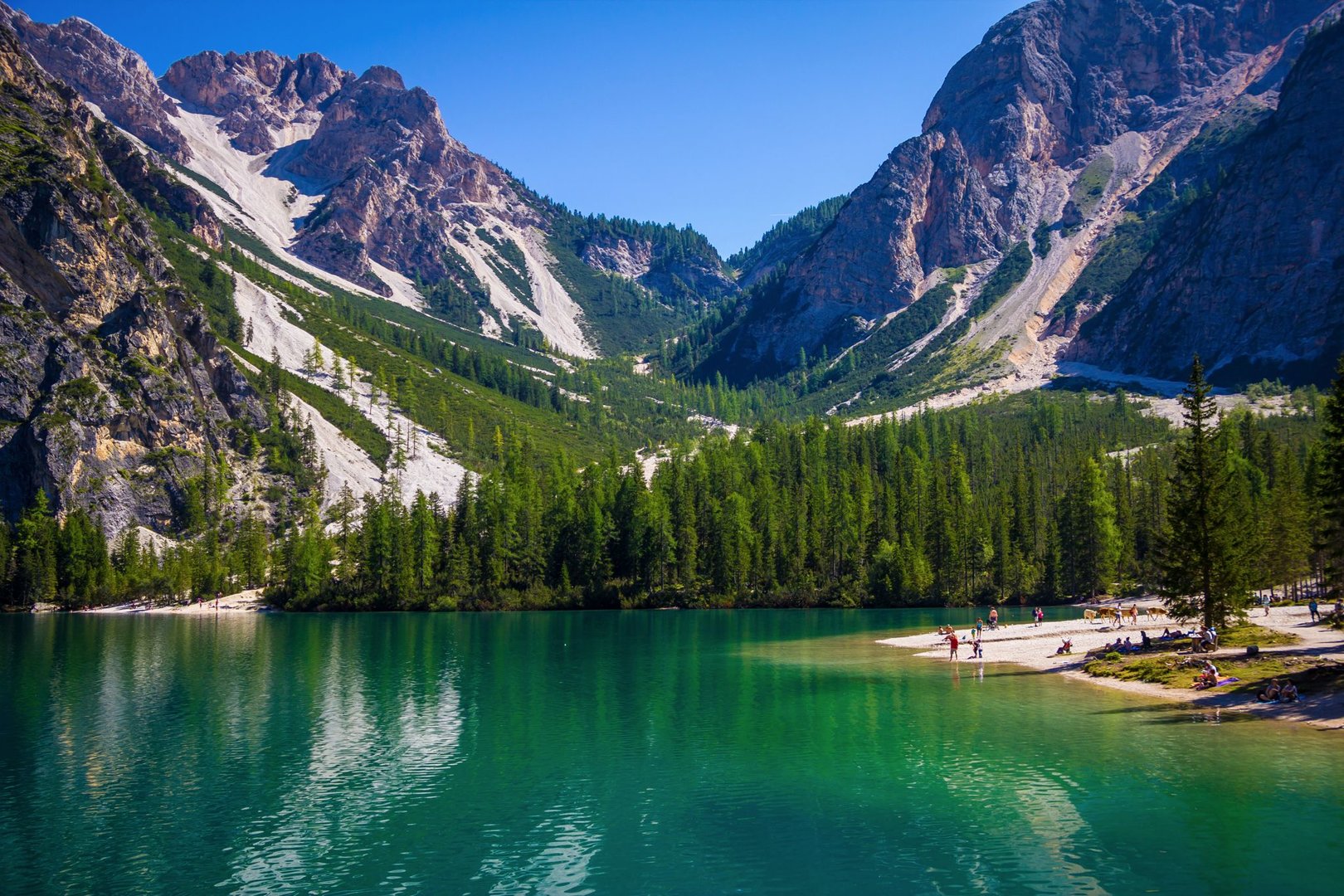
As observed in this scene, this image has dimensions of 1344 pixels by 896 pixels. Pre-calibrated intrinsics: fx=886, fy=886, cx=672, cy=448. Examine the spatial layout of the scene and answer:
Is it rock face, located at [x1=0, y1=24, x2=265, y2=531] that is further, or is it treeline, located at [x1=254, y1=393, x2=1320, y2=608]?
rock face, located at [x1=0, y1=24, x2=265, y2=531]

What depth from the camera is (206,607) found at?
152 metres

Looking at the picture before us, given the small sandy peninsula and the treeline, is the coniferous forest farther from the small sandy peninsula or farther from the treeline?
the small sandy peninsula

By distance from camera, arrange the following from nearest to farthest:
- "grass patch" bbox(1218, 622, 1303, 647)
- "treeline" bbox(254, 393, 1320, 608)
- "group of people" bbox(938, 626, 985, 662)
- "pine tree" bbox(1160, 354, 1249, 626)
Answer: "grass patch" bbox(1218, 622, 1303, 647) < "pine tree" bbox(1160, 354, 1249, 626) < "group of people" bbox(938, 626, 985, 662) < "treeline" bbox(254, 393, 1320, 608)

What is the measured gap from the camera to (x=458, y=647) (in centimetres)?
8500

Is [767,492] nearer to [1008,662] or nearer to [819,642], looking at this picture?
[819,642]

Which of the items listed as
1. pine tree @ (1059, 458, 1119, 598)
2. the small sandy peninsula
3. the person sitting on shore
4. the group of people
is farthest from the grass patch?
pine tree @ (1059, 458, 1119, 598)

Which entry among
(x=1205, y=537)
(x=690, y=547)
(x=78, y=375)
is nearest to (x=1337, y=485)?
(x=1205, y=537)

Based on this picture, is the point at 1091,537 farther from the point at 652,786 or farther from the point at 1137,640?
the point at 652,786

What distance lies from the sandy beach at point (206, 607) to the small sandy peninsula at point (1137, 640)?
114 m

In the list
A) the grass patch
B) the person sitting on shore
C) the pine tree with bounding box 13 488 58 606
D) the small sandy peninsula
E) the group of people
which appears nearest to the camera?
the small sandy peninsula

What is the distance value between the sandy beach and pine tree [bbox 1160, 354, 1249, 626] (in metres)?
137

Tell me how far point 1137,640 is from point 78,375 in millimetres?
190002

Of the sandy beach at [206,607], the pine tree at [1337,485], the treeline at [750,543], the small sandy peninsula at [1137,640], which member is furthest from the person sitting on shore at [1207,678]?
the sandy beach at [206,607]

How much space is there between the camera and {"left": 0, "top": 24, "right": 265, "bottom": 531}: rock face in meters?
166
